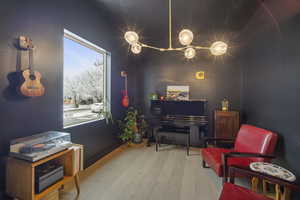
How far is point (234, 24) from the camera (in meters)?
2.94

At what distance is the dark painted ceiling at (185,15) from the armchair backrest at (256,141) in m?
2.14

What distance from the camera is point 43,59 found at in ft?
5.62

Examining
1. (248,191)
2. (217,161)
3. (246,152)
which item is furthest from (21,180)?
(246,152)

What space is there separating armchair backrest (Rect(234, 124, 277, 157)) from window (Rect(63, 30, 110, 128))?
2626 millimetres

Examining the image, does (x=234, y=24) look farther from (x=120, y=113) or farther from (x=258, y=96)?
(x=120, y=113)

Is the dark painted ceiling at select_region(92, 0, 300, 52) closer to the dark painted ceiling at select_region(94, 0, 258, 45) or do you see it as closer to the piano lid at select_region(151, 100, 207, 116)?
the dark painted ceiling at select_region(94, 0, 258, 45)

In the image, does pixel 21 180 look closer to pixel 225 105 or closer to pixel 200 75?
pixel 225 105

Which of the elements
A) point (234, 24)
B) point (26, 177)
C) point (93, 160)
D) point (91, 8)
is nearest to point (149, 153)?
point (93, 160)

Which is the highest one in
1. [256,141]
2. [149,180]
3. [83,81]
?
[83,81]

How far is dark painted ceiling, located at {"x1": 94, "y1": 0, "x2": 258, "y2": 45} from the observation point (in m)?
2.36

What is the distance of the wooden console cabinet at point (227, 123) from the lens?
319cm

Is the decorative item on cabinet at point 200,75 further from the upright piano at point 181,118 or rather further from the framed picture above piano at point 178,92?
the upright piano at point 181,118

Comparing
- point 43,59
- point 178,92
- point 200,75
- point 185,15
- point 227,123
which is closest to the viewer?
point 43,59

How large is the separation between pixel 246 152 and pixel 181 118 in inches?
72.6
